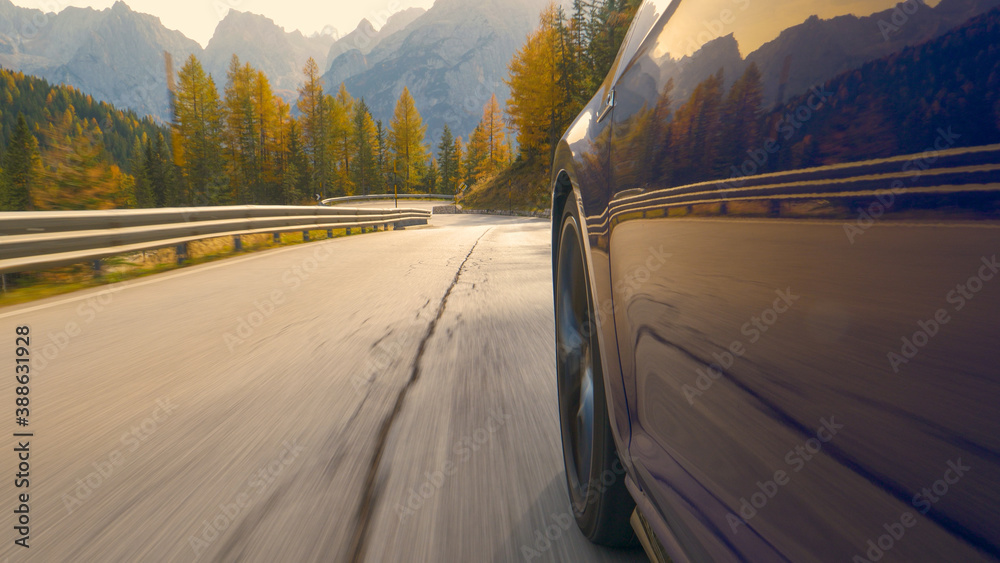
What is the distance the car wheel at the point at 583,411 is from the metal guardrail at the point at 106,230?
6.03m

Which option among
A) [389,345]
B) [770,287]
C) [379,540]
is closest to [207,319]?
[389,345]

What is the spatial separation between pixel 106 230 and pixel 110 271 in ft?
1.99

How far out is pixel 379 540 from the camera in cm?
190

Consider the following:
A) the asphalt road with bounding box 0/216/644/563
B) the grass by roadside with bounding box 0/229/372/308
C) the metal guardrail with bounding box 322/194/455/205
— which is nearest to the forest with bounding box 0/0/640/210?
the metal guardrail with bounding box 322/194/455/205

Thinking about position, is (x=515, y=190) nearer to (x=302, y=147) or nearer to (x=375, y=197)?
(x=375, y=197)

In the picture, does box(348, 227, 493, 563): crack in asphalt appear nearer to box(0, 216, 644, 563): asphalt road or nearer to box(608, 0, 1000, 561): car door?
box(0, 216, 644, 563): asphalt road

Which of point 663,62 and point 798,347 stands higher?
point 663,62

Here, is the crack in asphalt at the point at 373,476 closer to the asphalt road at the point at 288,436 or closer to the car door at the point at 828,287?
the asphalt road at the point at 288,436

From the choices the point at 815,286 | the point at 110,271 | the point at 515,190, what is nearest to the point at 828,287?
the point at 815,286

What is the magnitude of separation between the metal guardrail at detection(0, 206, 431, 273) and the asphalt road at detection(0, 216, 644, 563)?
0.73m

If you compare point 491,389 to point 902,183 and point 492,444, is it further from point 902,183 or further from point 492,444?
point 902,183

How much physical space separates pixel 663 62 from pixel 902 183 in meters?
0.95

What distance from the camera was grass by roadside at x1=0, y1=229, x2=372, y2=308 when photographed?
20.9 feet

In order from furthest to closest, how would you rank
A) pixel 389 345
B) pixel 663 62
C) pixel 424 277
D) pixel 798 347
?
1. pixel 424 277
2. pixel 389 345
3. pixel 663 62
4. pixel 798 347
